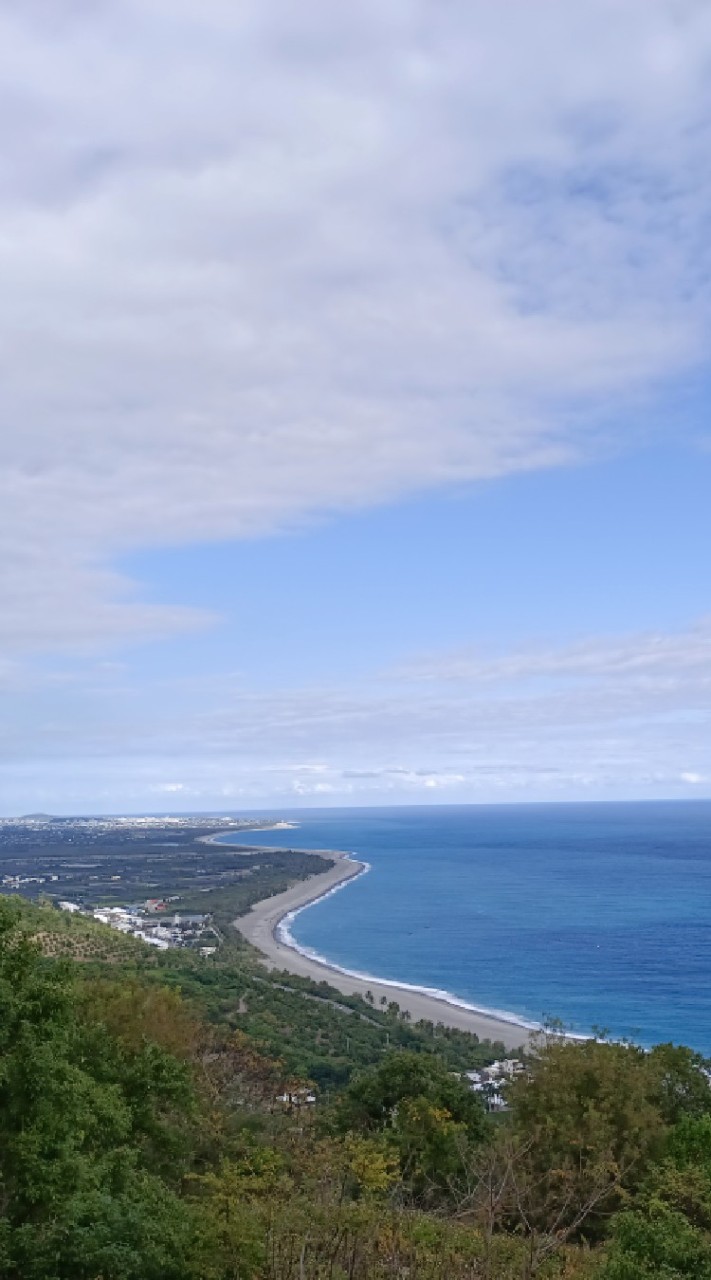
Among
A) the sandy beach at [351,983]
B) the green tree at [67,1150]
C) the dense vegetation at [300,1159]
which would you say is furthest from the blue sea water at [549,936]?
the green tree at [67,1150]

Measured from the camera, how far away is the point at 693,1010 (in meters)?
50.5

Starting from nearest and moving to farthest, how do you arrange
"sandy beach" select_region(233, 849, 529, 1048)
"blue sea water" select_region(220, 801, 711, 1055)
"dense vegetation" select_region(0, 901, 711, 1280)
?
"dense vegetation" select_region(0, 901, 711, 1280) → "sandy beach" select_region(233, 849, 529, 1048) → "blue sea water" select_region(220, 801, 711, 1055)

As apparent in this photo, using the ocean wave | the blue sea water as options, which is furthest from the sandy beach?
the blue sea water

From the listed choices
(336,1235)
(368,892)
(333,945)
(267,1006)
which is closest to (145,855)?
(368,892)

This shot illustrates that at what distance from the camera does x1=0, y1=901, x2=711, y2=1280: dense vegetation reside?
31.1 feet

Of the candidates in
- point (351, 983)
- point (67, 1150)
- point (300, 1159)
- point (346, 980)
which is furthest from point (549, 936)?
point (67, 1150)

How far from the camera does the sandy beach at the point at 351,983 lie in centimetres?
4883

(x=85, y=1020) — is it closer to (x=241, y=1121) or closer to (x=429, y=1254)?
(x=241, y=1121)

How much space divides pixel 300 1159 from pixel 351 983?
164ft

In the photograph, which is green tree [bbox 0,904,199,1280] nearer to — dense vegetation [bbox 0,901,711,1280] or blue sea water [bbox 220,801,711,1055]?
dense vegetation [bbox 0,901,711,1280]

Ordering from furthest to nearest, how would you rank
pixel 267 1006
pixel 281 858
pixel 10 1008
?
1. pixel 281 858
2. pixel 267 1006
3. pixel 10 1008

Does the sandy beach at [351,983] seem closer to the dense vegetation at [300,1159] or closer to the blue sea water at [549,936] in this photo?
the blue sea water at [549,936]

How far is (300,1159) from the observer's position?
11.9 m

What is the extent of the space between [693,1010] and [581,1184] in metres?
39.8
